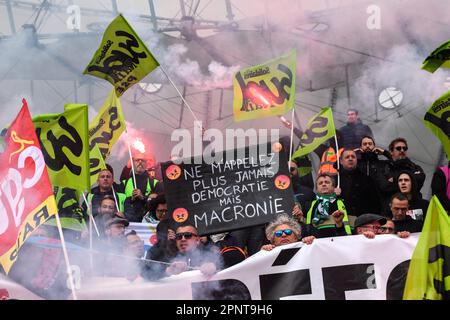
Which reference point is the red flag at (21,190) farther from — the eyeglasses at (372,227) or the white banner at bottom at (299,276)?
the eyeglasses at (372,227)

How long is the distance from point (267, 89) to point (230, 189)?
4.94 ft

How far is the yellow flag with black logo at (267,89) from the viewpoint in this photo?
7.03 meters

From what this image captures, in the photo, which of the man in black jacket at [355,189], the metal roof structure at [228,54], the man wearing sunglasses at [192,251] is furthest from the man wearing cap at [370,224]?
the metal roof structure at [228,54]

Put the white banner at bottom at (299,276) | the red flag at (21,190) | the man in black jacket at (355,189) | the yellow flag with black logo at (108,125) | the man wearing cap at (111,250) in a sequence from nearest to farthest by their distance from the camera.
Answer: the red flag at (21,190) → the white banner at bottom at (299,276) → the man wearing cap at (111,250) → the man in black jacket at (355,189) → the yellow flag with black logo at (108,125)

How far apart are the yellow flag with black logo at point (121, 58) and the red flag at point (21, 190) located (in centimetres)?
237

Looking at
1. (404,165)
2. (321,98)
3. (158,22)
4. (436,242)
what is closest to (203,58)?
(158,22)

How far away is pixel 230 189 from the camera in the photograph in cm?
588

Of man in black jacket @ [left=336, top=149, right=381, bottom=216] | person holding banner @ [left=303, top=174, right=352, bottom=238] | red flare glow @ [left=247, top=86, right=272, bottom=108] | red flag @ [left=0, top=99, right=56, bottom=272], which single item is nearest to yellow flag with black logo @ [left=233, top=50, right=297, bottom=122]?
red flare glow @ [left=247, top=86, right=272, bottom=108]

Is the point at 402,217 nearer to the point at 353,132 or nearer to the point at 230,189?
the point at 230,189

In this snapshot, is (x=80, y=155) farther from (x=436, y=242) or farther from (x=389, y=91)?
(x=389, y=91)

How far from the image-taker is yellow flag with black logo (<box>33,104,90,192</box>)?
17.7 feet

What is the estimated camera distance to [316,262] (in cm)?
476

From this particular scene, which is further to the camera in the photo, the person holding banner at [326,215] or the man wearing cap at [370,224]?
the person holding banner at [326,215]
